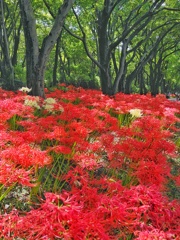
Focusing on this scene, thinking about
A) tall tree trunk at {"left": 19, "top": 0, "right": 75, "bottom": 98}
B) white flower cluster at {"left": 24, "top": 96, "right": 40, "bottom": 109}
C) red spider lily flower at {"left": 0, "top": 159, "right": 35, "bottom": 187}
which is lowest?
red spider lily flower at {"left": 0, "top": 159, "right": 35, "bottom": 187}

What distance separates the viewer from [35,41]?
8.10m

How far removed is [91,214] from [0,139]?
5.75 feet

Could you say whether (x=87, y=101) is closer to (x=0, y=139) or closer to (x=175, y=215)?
(x=0, y=139)

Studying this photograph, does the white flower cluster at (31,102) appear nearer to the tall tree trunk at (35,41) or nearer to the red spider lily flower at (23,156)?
the tall tree trunk at (35,41)

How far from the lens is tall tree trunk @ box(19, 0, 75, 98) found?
7.74 metres

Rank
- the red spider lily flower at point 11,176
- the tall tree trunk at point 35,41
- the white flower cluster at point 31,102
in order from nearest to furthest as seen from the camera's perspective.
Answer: the red spider lily flower at point 11,176, the white flower cluster at point 31,102, the tall tree trunk at point 35,41

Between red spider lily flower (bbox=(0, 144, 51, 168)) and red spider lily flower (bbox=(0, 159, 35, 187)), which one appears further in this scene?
red spider lily flower (bbox=(0, 144, 51, 168))

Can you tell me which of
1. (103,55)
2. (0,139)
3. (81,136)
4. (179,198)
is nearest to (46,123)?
(81,136)

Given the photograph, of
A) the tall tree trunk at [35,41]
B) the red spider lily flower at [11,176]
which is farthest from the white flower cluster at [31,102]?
the red spider lily flower at [11,176]

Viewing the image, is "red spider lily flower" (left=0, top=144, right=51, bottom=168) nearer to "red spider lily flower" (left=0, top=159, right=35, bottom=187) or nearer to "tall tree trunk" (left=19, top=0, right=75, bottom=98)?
"red spider lily flower" (left=0, top=159, right=35, bottom=187)

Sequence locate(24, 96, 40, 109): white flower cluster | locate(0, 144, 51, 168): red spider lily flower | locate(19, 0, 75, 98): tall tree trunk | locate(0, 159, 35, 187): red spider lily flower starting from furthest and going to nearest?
locate(19, 0, 75, 98): tall tree trunk → locate(24, 96, 40, 109): white flower cluster → locate(0, 144, 51, 168): red spider lily flower → locate(0, 159, 35, 187): red spider lily flower

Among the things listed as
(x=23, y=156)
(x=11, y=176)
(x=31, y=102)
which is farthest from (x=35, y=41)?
(x=11, y=176)

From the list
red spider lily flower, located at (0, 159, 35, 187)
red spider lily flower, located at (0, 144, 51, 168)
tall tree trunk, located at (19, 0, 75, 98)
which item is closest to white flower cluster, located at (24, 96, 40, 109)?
tall tree trunk, located at (19, 0, 75, 98)

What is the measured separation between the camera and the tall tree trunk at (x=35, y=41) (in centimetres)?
774
